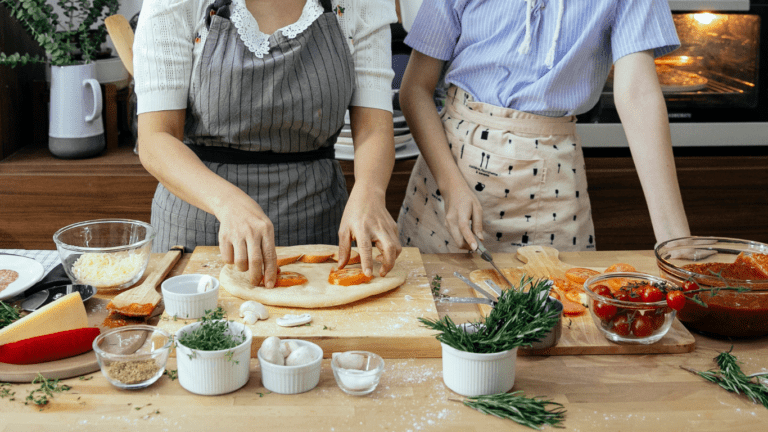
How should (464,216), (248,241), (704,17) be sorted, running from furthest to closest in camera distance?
(704,17) < (464,216) < (248,241)

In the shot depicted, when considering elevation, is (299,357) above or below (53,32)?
below

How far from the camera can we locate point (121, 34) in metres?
1.92

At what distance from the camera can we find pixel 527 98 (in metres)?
1.53

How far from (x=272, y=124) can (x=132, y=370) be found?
65cm

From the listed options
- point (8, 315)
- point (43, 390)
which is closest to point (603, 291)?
point (43, 390)

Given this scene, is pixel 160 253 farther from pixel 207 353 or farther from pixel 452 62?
pixel 452 62

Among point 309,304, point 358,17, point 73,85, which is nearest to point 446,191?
point 358,17

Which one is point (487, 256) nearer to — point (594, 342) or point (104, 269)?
point (594, 342)

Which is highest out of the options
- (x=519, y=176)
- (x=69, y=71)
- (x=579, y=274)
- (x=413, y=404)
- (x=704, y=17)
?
(x=704, y=17)

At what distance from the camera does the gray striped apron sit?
1.37 metres

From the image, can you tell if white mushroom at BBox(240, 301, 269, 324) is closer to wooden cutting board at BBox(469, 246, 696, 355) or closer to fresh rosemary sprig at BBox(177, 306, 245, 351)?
fresh rosemary sprig at BBox(177, 306, 245, 351)

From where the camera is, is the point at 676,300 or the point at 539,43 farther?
the point at 539,43

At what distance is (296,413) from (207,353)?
0.14 metres

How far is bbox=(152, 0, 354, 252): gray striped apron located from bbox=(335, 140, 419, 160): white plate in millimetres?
688
